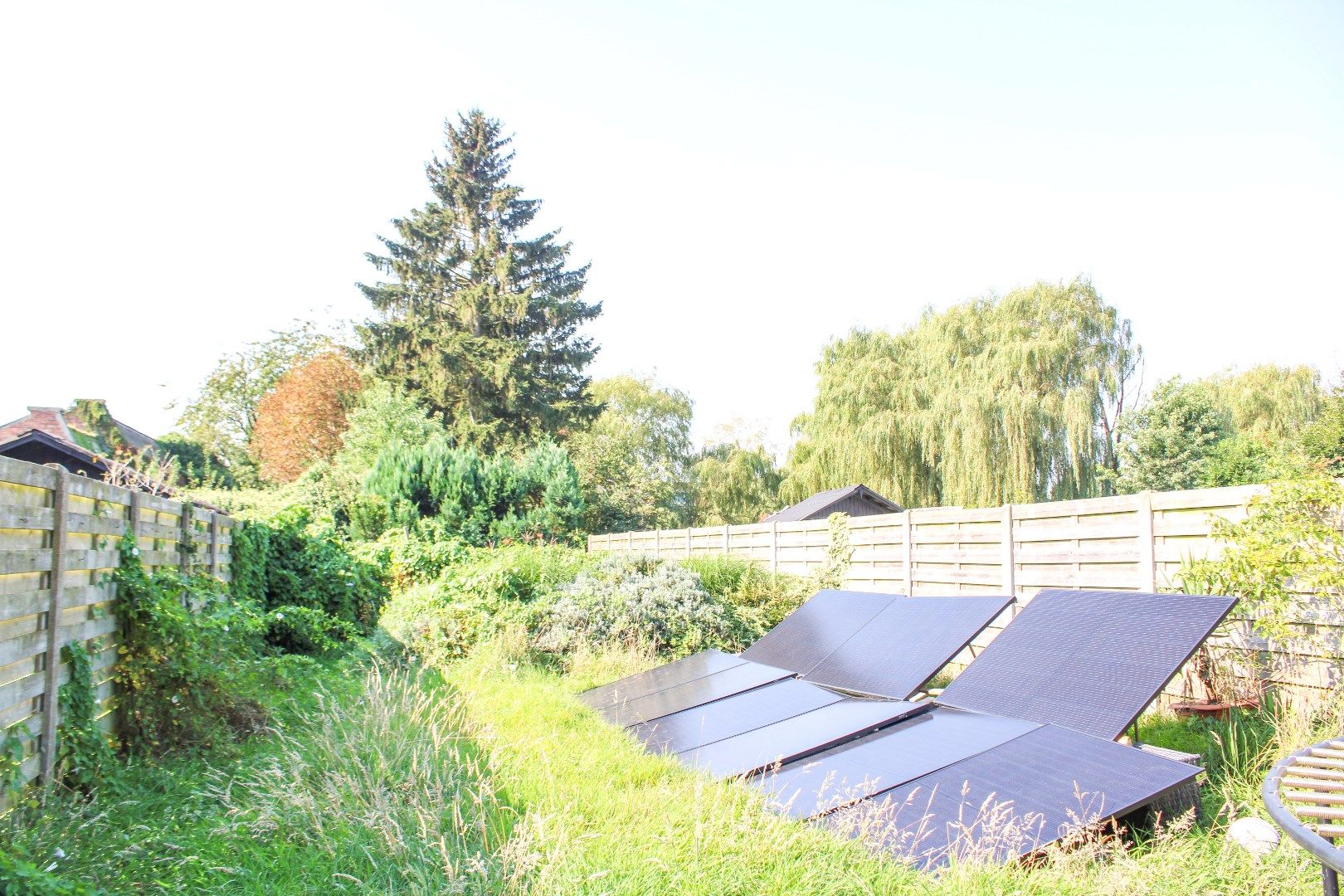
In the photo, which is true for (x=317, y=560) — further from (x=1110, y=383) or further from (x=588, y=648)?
(x=1110, y=383)

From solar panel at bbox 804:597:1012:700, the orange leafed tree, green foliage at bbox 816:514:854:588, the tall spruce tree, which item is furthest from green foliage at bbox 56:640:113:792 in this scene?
the orange leafed tree

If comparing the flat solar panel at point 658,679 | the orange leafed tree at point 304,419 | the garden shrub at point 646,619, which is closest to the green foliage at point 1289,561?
the flat solar panel at point 658,679

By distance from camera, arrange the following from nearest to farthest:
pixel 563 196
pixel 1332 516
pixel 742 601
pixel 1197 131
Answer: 1. pixel 1332 516
2. pixel 742 601
3. pixel 1197 131
4. pixel 563 196

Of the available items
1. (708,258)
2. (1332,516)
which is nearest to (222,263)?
(708,258)

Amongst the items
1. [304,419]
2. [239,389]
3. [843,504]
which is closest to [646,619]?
[843,504]

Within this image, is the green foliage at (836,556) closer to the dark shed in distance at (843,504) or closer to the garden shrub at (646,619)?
the garden shrub at (646,619)

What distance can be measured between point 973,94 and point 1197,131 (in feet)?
12.7

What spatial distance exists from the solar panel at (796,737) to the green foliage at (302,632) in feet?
18.9

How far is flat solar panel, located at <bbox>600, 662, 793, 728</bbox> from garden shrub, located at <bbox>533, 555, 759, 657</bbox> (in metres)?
2.56

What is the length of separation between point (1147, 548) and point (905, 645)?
7.16 ft

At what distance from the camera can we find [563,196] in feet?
107

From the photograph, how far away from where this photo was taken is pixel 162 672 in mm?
4445

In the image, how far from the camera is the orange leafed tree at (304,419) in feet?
99.9

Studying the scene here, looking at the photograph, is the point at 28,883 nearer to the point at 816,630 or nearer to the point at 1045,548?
the point at 816,630
